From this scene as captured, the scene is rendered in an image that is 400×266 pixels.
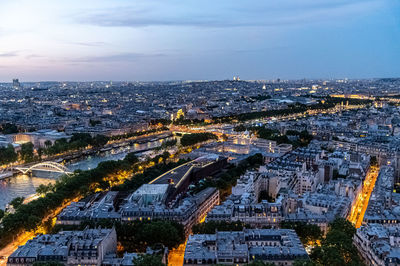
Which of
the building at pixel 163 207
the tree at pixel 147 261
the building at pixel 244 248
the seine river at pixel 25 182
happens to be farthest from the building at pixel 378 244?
the seine river at pixel 25 182

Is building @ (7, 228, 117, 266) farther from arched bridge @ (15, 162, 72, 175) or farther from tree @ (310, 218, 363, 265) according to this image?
arched bridge @ (15, 162, 72, 175)

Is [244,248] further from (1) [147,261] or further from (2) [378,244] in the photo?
(2) [378,244]

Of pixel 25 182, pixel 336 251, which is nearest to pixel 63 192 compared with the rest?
pixel 25 182

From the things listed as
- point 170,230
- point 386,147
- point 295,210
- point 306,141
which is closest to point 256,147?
point 306,141

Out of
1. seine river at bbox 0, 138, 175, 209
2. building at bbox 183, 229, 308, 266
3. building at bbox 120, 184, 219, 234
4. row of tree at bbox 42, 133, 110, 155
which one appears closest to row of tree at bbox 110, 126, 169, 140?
row of tree at bbox 42, 133, 110, 155

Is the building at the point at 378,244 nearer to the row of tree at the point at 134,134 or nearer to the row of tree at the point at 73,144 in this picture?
the row of tree at the point at 73,144
